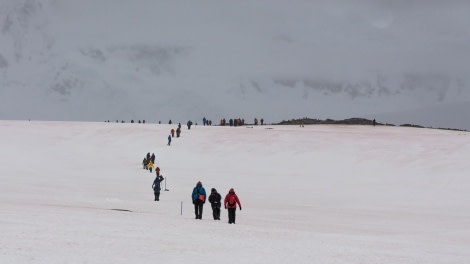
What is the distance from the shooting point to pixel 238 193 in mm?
35688

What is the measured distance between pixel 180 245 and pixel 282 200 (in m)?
18.8

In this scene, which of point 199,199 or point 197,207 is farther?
point 197,207

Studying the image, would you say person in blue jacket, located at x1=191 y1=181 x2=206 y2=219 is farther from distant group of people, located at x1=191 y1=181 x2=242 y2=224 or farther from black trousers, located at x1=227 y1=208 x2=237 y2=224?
black trousers, located at x1=227 y1=208 x2=237 y2=224

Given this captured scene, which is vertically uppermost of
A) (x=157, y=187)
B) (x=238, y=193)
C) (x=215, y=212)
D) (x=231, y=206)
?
(x=231, y=206)

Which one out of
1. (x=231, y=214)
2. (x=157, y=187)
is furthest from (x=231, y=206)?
(x=157, y=187)

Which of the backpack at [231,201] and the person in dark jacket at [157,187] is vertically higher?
the backpack at [231,201]

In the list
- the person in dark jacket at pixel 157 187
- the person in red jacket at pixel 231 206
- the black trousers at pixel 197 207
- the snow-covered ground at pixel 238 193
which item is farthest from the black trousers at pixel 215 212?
the person in dark jacket at pixel 157 187

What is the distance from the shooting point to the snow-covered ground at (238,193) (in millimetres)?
14672

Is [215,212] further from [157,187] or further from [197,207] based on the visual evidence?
[157,187]

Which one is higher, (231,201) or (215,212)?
(231,201)

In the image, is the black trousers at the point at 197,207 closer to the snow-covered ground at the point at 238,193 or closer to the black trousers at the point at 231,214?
the snow-covered ground at the point at 238,193

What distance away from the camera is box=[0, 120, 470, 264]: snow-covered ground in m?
14.7

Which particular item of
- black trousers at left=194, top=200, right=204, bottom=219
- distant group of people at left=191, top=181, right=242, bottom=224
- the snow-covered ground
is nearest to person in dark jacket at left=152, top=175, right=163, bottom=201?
the snow-covered ground

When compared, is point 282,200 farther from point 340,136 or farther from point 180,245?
point 340,136
